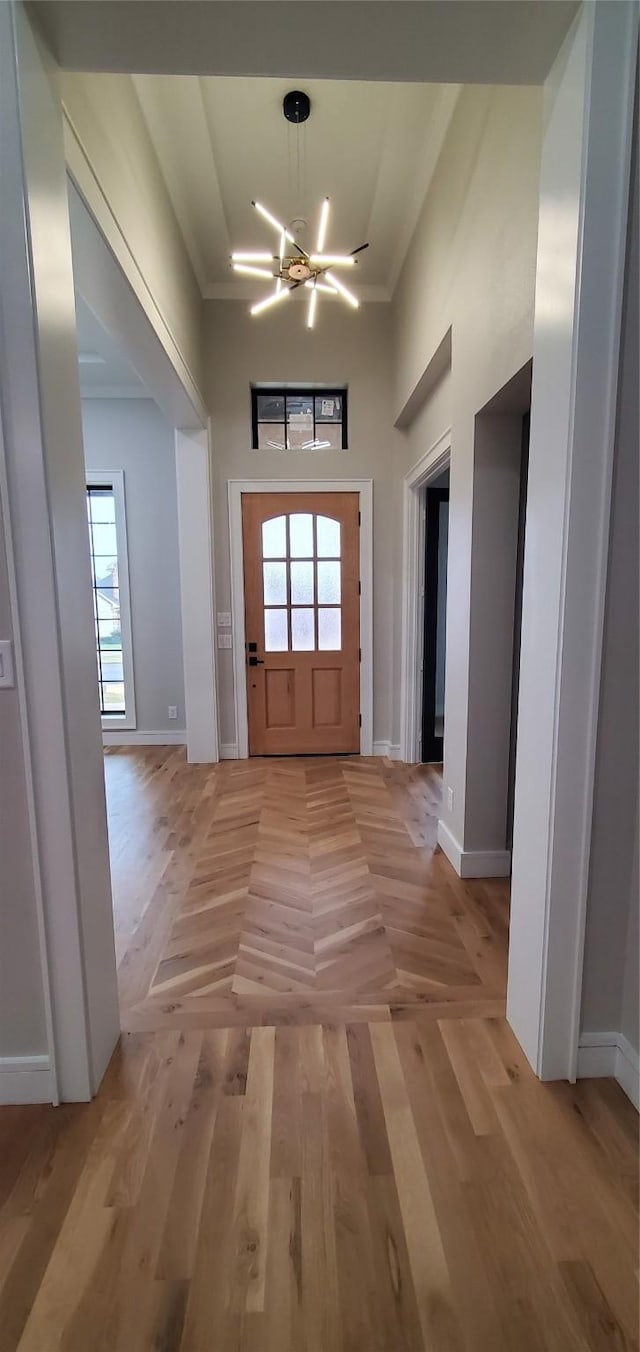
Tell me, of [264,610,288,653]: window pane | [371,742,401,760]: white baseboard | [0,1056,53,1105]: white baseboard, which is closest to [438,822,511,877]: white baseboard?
[0,1056,53,1105]: white baseboard

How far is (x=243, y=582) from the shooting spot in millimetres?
4270

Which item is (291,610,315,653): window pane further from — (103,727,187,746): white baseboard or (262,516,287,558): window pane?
(103,727,187,746): white baseboard

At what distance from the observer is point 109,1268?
3.40 feet

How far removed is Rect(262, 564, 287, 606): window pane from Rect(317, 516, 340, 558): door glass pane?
0.33 metres

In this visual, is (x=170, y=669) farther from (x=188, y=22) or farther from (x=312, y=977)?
(x=188, y=22)

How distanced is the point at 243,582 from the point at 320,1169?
3.60m

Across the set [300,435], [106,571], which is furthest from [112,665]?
[300,435]

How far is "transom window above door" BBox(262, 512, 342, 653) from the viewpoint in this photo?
14.0ft

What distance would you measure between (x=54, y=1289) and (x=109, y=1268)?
9 cm

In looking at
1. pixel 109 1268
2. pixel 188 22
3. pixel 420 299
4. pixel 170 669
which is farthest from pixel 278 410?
pixel 109 1268

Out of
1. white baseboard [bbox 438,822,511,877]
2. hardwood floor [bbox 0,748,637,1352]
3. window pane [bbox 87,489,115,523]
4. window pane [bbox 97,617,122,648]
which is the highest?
window pane [bbox 87,489,115,523]

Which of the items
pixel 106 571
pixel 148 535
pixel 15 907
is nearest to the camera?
pixel 15 907

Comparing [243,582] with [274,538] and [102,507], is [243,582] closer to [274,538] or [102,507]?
[274,538]

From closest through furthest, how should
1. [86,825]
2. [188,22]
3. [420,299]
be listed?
[188,22] → [86,825] → [420,299]
